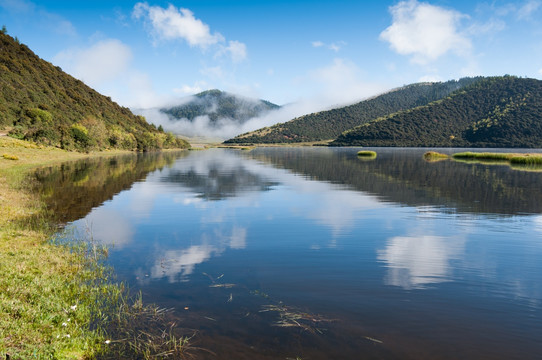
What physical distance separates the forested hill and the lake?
269ft

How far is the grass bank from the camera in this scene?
8.45 metres

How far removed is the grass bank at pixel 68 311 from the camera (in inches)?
332

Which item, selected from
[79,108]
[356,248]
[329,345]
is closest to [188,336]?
[329,345]

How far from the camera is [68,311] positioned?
1015 cm

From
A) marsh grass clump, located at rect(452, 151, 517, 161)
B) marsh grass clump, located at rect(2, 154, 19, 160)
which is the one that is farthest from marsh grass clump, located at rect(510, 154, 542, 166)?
marsh grass clump, located at rect(2, 154, 19, 160)

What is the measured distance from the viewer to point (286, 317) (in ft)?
33.7

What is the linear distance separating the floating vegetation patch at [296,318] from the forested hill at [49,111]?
102 metres

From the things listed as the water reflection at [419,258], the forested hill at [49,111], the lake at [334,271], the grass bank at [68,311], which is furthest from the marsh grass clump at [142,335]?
the forested hill at [49,111]

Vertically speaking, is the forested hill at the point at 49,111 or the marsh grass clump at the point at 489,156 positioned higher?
the forested hill at the point at 49,111

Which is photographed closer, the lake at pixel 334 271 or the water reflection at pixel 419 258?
the lake at pixel 334 271

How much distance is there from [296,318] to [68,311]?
6667 mm

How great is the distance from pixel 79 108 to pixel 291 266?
17218cm

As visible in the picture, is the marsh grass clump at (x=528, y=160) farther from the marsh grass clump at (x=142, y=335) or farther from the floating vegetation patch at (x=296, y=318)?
the marsh grass clump at (x=142, y=335)

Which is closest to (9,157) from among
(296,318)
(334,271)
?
(334,271)
